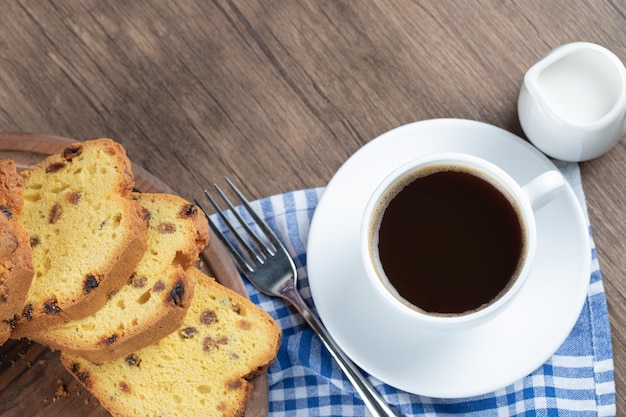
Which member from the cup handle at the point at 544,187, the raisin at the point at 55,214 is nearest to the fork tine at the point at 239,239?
the raisin at the point at 55,214

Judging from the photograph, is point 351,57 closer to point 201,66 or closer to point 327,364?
point 201,66

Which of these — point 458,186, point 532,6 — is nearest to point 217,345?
point 458,186

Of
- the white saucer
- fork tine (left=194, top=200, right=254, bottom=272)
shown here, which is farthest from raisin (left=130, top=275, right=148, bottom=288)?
A: the white saucer

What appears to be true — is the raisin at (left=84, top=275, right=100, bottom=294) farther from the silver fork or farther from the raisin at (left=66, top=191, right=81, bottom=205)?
the silver fork

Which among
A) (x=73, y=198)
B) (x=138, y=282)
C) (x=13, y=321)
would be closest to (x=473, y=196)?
(x=138, y=282)

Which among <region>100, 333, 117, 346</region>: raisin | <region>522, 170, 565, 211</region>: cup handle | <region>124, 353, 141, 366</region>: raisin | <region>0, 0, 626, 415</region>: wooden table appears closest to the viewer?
<region>522, 170, 565, 211</region>: cup handle

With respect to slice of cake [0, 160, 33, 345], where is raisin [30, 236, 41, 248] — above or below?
below

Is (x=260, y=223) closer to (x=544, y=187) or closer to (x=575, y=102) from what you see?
(x=544, y=187)
